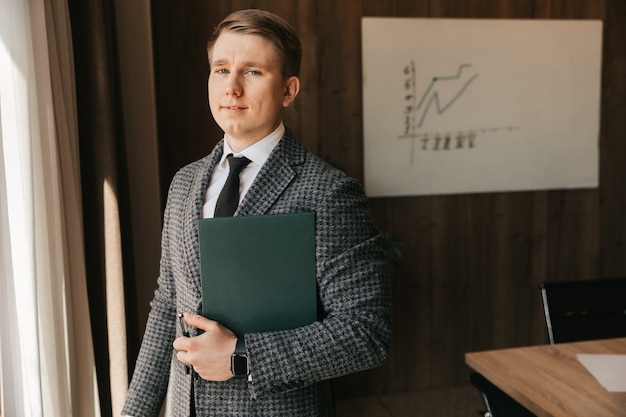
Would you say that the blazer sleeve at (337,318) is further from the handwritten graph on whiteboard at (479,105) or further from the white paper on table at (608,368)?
the handwritten graph on whiteboard at (479,105)

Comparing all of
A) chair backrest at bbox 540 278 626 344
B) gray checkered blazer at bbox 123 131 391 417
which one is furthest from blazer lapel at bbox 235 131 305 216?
chair backrest at bbox 540 278 626 344

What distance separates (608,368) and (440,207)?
1631 mm

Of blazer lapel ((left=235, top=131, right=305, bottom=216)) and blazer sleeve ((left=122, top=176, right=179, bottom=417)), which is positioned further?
blazer sleeve ((left=122, top=176, right=179, bottom=417))

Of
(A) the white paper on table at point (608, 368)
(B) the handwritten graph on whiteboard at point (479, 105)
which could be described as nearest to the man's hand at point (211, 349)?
(A) the white paper on table at point (608, 368)

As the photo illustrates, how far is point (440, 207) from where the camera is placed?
319cm

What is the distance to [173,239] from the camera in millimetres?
1151

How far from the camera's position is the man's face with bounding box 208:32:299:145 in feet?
3.40

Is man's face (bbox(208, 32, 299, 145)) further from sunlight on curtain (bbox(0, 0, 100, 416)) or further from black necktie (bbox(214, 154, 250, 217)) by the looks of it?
sunlight on curtain (bbox(0, 0, 100, 416))

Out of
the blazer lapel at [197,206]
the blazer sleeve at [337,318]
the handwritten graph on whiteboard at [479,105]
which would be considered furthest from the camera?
the handwritten graph on whiteboard at [479,105]

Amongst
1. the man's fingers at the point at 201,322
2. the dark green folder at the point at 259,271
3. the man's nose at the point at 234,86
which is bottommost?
the man's fingers at the point at 201,322

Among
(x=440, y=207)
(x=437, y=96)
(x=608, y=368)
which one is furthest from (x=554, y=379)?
(x=437, y=96)

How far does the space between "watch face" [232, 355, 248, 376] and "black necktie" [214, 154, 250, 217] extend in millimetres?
252

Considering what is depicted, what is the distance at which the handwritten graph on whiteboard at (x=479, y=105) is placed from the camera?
9.94 feet

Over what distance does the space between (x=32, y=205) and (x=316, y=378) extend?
3.20 ft
